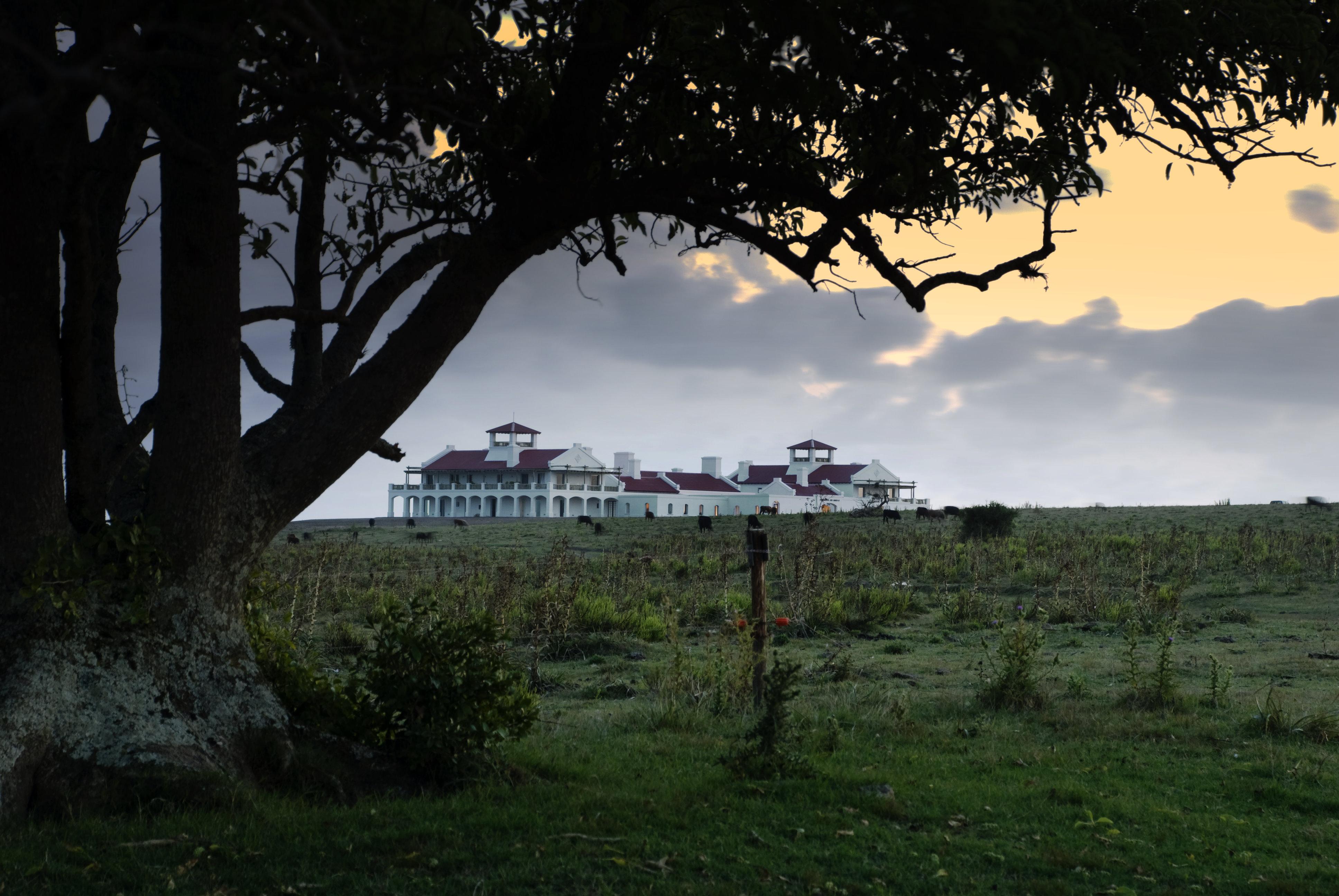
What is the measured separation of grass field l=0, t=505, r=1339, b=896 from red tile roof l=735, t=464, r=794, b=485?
72.1 m

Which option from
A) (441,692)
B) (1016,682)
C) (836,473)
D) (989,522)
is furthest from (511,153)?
(836,473)

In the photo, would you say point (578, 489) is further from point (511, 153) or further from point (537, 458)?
point (511, 153)

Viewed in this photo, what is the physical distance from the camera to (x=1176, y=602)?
605 inches

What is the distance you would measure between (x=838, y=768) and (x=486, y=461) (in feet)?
251

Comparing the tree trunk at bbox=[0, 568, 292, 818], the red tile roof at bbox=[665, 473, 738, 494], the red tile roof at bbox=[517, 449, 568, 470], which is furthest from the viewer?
the red tile roof at bbox=[665, 473, 738, 494]

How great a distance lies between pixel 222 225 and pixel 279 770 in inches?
133

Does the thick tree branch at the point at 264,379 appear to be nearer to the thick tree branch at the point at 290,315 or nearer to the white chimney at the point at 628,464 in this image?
the thick tree branch at the point at 290,315

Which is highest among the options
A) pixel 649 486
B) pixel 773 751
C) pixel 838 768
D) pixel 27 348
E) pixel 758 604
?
pixel 649 486

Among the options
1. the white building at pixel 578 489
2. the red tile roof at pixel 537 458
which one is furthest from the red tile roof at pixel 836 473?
the red tile roof at pixel 537 458

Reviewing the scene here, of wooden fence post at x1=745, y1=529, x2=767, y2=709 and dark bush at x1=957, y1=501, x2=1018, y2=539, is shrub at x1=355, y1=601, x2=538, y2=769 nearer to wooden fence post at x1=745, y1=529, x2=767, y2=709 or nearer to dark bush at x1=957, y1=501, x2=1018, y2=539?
wooden fence post at x1=745, y1=529, x2=767, y2=709

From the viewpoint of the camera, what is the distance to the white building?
7800 centimetres

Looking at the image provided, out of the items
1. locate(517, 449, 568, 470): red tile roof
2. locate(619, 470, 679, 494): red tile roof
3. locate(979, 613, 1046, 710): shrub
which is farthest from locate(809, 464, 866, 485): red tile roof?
locate(979, 613, 1046, 710): shrub

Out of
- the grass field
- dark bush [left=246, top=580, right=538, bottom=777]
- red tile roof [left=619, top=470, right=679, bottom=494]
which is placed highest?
red tile roof [left=619, top=470, right=679, bottom=494]

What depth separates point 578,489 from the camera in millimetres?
78562
